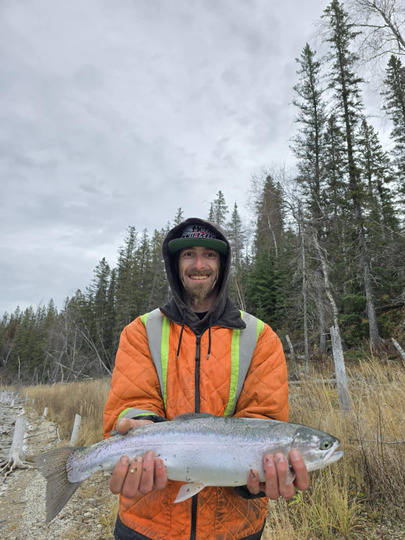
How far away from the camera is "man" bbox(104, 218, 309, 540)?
6.46 feet

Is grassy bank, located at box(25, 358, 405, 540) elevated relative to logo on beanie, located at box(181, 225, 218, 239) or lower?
lower

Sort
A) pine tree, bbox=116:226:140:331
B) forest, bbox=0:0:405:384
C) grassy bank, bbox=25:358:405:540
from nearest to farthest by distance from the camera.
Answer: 1. grassy bank, bbox=25:358:405:540
2. forest, bbox=0:0:405:384
3. pine tree, bbox=116:226:140:331

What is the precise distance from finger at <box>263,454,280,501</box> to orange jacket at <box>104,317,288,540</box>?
0.29 m

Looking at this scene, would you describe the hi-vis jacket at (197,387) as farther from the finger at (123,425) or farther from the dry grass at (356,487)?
the dry grass at (356,487)

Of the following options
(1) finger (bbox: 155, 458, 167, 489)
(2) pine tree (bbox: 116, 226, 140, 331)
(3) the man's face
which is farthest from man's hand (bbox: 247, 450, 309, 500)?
(2) pine tree (bbox: 116, 226, 140, 331)

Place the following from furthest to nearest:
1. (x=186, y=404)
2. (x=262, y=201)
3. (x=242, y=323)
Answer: (x=262, y=201) < (x=242, y=323) < (x=186, y=404)

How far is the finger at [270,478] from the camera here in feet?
6.31

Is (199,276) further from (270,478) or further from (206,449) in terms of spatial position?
(270,478)

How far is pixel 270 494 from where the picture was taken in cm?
191

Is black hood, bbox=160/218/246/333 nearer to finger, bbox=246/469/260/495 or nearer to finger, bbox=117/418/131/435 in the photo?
finger, bbox=117/418/131/435

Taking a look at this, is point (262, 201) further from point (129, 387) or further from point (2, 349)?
point (2, 349)

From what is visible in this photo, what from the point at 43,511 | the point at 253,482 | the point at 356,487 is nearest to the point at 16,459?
the point at 43,511

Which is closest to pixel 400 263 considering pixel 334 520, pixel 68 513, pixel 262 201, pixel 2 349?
pixel 262 201

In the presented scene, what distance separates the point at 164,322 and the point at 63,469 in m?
1.24
